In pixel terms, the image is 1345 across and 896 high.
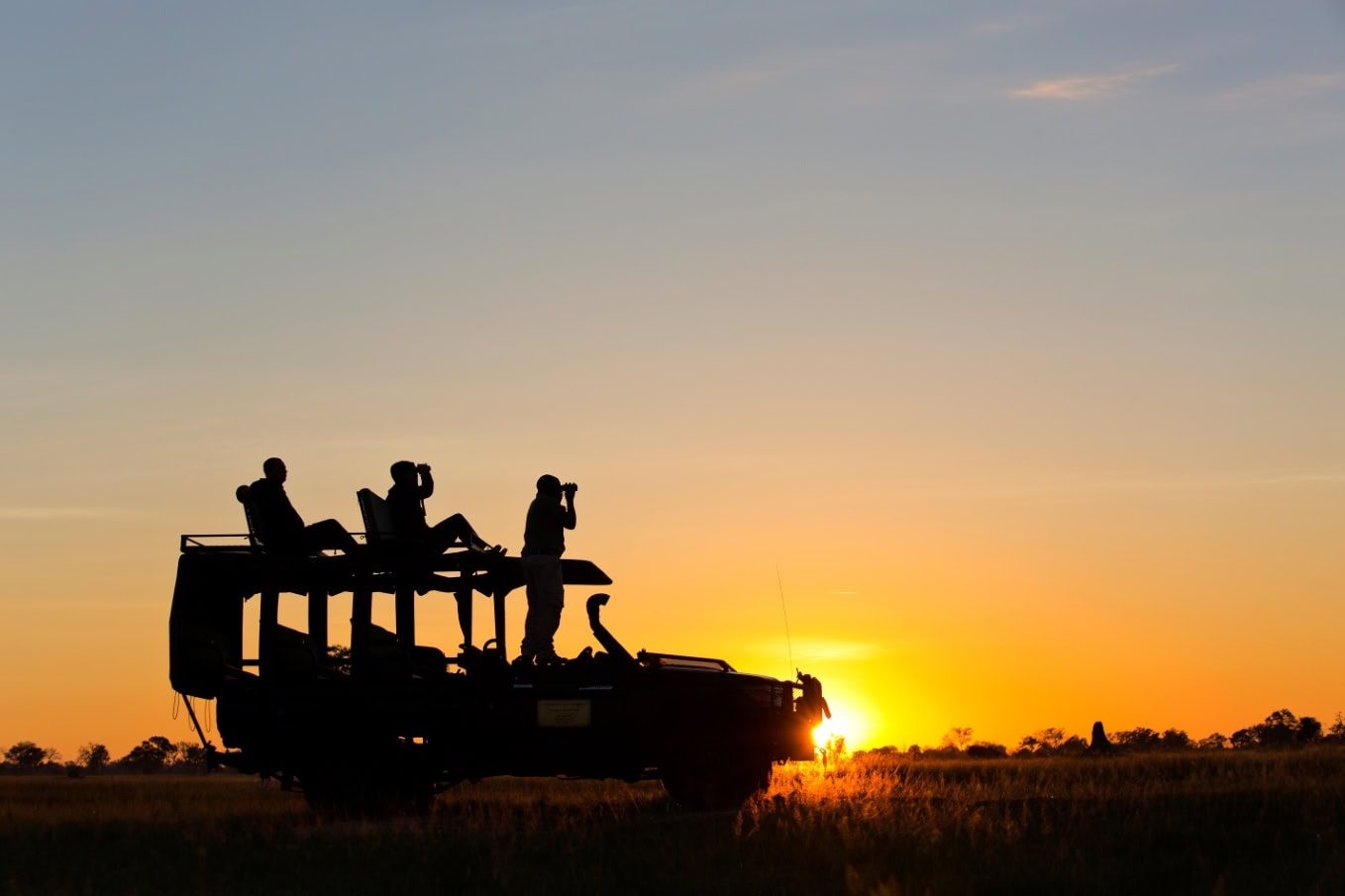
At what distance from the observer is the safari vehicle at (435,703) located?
18188mm

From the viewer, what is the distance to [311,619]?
19531 millimetres

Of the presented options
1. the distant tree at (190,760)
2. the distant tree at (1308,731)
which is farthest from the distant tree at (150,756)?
the distant tree at (1308,731)

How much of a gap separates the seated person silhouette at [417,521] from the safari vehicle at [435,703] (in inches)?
7.6

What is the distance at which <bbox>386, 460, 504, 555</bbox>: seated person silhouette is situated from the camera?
1862 cm

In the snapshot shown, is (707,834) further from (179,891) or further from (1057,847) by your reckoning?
(179,891)

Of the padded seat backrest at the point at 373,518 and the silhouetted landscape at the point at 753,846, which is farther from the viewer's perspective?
the padded seat backrest at the point at 373,518

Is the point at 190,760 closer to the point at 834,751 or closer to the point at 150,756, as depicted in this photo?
the point at 150,756

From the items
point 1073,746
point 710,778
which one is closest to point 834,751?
point 710,778

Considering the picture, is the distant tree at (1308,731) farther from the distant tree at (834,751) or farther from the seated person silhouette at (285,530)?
the seated person silhouette at (285,530)

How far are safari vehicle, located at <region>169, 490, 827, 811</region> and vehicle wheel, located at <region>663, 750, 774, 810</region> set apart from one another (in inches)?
0.6

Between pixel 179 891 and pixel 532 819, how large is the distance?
13.6 feet

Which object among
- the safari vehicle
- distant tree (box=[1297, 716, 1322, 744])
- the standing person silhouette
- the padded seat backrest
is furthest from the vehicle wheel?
distant tree (box=[1297, 716, 1322, 744])

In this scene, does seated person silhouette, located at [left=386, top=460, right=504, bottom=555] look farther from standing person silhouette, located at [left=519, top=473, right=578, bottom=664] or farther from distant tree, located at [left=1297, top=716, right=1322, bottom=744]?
distant tree, located at [left=1297, top=716, right=1322, bottom=744]

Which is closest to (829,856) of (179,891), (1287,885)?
(1287,885)
